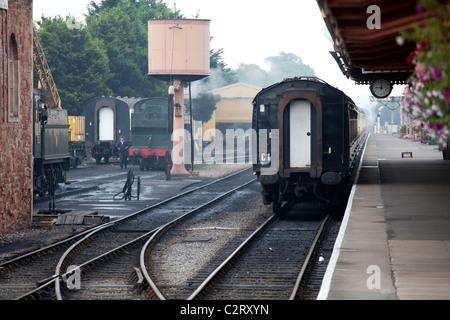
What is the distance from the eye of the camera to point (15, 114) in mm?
18094

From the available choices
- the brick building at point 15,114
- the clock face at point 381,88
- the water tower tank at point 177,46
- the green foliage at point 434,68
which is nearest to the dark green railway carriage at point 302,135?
the clock face at point 381,88

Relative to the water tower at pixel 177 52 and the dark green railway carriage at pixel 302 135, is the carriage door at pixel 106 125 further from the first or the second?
Answer: the dark green railway carriage at pixel 302 135

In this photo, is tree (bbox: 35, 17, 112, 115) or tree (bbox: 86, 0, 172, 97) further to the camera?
tree (bbox: 86, 0, 172, 97)

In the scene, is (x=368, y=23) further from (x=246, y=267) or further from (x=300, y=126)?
(x=300, y=126)

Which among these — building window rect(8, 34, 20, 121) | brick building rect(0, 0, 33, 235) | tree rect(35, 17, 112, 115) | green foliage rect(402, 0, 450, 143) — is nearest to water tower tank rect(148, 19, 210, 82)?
brick building rect(0, 0, 33, 235)

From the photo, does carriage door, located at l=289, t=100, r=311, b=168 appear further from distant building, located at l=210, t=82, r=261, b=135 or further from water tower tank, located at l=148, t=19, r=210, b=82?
distant building, located at l=210, t=82, r=261, b=135

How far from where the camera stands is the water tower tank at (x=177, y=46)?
33625mm

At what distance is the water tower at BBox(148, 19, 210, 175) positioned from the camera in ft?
110

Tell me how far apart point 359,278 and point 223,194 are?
17197 millimetres

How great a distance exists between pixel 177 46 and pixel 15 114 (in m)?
16.4

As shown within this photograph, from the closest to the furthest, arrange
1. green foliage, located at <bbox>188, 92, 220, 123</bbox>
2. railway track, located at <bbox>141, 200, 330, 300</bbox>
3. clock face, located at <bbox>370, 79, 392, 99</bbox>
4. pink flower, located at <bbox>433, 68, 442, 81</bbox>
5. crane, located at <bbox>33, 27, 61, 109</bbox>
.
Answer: pink flower, located at <bbox>433, 68, 442, 81</bbox>
railway track, located at <bbox>141, 200, 330, 300</bbox>
clock face, located at <bbox>370, 79, 392, 99</bbox>
crane, located at <bbox>33, 27, 61, 109</bbox>
green foliage, located at <bbox>188, 92, 220, 123</bbox>

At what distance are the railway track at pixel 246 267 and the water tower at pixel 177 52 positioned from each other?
17399 mm

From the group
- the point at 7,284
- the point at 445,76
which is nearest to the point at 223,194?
the point at 7,284

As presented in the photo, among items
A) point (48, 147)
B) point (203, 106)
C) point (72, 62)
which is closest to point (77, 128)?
point (72, 62)
